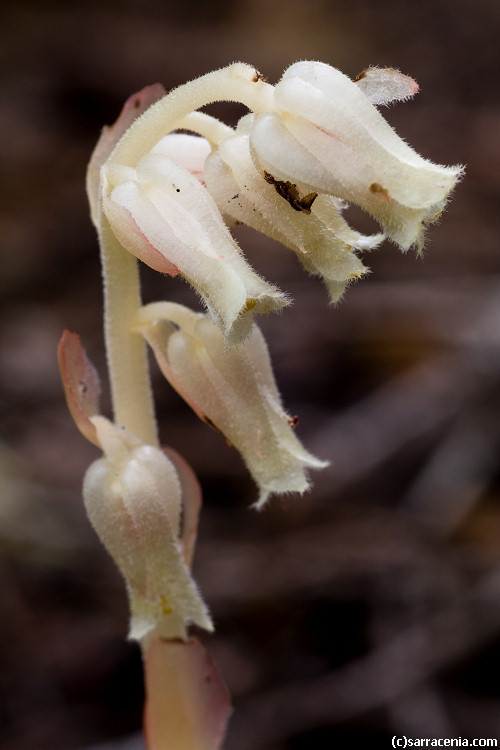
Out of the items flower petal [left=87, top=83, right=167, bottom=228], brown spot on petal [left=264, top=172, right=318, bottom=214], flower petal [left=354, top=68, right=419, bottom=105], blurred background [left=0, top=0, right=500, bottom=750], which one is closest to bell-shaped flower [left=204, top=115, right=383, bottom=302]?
brown spot on petal [left=264, top=172, right=318, bottom=214]

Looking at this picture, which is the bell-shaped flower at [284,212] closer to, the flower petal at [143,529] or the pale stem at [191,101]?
the pale stem at [191,101]

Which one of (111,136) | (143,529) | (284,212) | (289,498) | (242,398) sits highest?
A: (289,498)

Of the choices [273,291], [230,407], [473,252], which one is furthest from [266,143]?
[473,252]

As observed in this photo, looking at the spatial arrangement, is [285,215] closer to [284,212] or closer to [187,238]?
[284,212]

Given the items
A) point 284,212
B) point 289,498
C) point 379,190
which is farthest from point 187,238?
point 289,498

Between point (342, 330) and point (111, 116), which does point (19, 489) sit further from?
point (111, 116)
